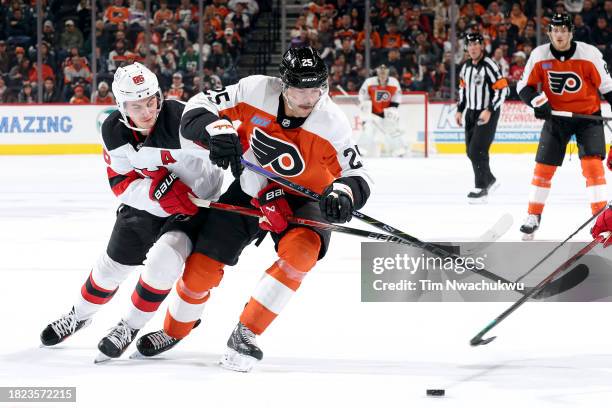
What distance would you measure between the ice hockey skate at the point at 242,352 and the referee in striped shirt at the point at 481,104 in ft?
15.9

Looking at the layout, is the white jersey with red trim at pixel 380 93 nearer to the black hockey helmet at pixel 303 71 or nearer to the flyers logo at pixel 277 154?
the flyers logo at pixel 277 154

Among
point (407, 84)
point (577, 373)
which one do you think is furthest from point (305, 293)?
point (407, 84)

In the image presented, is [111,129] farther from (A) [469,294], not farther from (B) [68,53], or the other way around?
(B) [68,53]

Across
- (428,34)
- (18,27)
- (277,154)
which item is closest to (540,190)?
(277,154)

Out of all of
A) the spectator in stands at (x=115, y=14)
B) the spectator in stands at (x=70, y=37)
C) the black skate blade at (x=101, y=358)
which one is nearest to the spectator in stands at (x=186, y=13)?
the spectator in stands at (x=115, y=14)

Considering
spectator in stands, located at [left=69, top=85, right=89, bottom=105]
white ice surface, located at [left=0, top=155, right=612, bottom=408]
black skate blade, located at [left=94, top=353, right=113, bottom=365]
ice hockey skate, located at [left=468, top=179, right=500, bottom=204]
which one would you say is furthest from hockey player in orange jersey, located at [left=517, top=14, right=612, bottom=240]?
spectator in stands, located at [left=69, top=85, right=89, bottom=105]

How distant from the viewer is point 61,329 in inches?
124

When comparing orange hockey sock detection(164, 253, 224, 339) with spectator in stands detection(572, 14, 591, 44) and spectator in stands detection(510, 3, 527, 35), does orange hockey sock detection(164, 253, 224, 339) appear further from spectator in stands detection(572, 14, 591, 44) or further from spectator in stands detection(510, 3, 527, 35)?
spectator in stands detection(510, 3, 527, 35)

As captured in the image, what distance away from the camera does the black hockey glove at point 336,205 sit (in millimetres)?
2742

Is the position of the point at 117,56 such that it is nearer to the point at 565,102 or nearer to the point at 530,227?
the point at 565,102

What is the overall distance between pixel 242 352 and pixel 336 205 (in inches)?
19.8

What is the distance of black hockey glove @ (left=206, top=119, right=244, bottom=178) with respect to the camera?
9.07ft

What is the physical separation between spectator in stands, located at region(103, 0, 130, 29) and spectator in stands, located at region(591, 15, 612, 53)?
578 centimetres

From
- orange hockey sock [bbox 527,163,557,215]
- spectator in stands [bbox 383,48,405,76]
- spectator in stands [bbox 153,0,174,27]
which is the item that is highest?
orange hockey sock [bbox 527,163,557,215]
